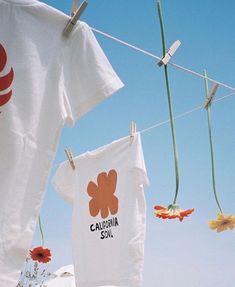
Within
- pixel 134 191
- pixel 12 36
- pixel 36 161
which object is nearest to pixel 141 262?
pixel 134 191

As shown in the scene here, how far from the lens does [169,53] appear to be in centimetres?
161

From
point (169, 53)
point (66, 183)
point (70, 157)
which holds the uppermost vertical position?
point (70, 157)

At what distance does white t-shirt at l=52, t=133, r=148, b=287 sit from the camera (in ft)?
6.77

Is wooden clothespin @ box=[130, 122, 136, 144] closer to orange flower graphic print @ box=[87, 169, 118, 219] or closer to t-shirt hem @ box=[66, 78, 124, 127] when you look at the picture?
orange flower graphic print @ box=[87, 169, 118, 219]

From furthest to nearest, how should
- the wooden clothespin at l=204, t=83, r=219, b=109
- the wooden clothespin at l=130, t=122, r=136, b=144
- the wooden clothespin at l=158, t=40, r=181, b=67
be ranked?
the wooden clothespin at l=130, t=122, r=136, b=144
the wooden clothespin at l=204, t=83, r=219, b=109
the wooden clothespin at l=158, t=40, r=181, b=67

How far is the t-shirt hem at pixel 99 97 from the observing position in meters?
1.27

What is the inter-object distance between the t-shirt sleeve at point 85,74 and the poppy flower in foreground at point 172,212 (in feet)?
1.20

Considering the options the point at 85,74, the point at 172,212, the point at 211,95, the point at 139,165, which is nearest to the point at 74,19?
the point at 85,74

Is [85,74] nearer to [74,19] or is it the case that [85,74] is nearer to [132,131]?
[74,19]

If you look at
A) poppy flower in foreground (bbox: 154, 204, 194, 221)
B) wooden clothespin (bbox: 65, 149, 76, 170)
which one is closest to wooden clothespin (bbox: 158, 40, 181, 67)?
poppy flower in foreground (bbox: 154, 204, 194, 221)

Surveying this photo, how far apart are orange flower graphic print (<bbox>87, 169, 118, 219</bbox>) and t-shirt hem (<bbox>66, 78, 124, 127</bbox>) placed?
1032mm

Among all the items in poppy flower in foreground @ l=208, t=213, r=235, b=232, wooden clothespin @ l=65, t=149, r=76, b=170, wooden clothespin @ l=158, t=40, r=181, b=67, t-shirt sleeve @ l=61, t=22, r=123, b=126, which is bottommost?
poppy flower in foreground @ l=208, t=213, r=235, b=232

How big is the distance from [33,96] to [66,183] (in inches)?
61.0

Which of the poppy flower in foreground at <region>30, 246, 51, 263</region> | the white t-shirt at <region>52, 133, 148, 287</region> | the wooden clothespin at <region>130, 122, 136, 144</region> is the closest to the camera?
the white t-shirt at <region>52, 133, 148, 287</region>
